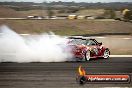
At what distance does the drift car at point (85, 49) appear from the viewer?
18422mm

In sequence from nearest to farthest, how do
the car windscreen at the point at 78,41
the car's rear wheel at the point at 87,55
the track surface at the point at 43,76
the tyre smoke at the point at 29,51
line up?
the track surface at the point at 43,76
the tyre smoke at the point at 29,51
the car's rear wheel at the point at 87,55
the car windscreen at the point at 78,41

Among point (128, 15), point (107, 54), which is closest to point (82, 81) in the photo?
point (107, 54)

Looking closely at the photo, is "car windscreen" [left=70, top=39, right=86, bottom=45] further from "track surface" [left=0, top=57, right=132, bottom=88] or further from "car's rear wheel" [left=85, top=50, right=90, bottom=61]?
"track surface" [left=0, top=57, right=132, bottom=88]

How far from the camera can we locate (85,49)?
18.5 m

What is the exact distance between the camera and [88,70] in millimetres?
14547

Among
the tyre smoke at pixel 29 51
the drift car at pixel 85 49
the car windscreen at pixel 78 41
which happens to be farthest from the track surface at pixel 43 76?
the car windscreen at pixel 78 41

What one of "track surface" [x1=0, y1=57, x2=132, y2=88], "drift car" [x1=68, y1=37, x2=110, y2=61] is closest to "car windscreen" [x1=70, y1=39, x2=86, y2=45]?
Result: "drift car" [x1=68, y1=37, x2=110, y2=61]

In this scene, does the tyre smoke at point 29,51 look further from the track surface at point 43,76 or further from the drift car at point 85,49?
the track surface at point 43,76

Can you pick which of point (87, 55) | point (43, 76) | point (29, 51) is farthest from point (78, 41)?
point (43, 76)

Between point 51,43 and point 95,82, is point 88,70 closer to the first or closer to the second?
point 95,82

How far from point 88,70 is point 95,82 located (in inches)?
128

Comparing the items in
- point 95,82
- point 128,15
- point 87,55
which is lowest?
point 128,15

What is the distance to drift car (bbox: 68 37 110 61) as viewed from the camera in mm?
18422

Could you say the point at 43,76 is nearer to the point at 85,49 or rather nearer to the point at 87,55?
the point at 85,49
